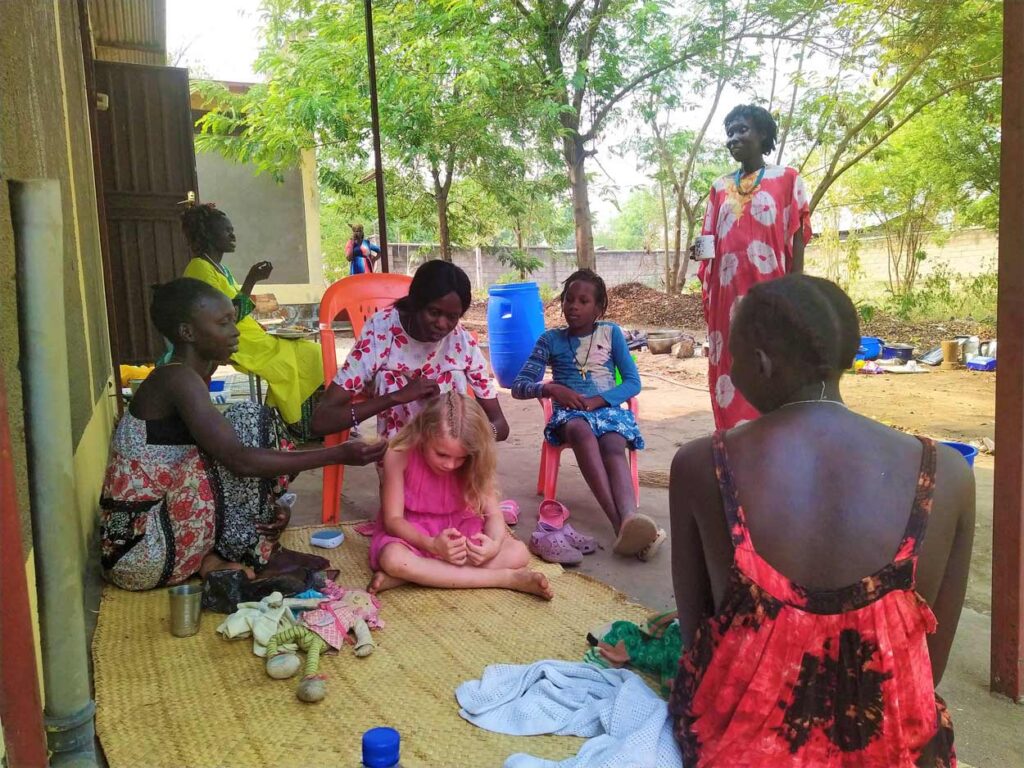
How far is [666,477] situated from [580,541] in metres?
1.12

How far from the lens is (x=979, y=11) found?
22.4 ft

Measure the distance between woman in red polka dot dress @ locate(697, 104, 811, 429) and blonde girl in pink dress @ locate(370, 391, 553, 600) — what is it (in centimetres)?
135

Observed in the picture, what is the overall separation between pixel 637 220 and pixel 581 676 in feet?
165

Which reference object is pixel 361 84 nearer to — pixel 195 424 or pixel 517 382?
pixel 517 382

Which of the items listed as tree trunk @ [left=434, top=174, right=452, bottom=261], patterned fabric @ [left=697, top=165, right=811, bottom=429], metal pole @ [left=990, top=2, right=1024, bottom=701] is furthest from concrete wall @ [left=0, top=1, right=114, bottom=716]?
tree trunk @ [left=434, top=174, right=452, bottom=261]

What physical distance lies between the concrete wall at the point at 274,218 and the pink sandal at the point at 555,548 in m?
9.34

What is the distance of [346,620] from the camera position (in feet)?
6.90

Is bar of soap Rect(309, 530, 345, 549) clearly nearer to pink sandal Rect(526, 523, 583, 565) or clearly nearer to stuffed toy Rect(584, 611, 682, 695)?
pink sandal Rect(526, 523, 583, 565)

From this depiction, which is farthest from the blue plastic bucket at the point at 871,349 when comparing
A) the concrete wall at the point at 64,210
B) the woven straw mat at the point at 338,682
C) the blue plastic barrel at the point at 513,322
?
the concrete wall at the point at 64,210

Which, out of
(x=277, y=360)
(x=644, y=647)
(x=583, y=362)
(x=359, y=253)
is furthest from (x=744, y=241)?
(x=359, y=253)

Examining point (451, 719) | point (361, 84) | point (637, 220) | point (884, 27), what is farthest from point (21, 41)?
point (637, 220)

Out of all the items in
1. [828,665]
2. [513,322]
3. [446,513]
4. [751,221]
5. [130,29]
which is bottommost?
[446,513]

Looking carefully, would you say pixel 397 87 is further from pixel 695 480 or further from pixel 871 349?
A: pixel 695 480

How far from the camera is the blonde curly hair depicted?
2.51 m
